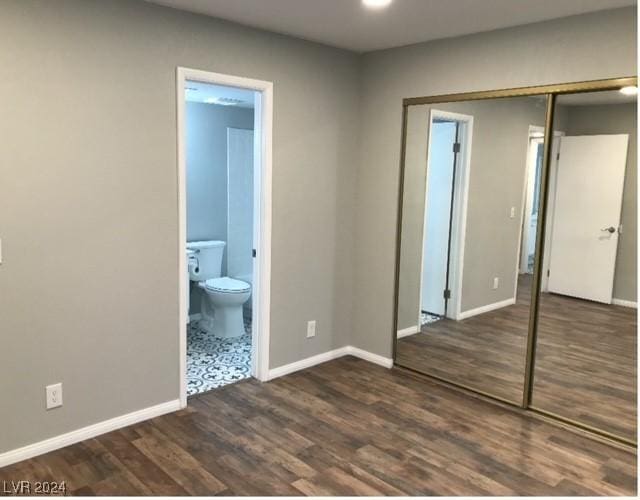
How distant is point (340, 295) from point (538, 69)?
2.07 meters

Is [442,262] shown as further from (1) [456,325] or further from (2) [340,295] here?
(2) [340,295]

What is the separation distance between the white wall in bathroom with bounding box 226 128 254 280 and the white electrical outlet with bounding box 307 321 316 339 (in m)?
A: 1.32

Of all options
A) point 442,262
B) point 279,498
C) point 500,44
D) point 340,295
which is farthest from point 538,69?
point 279,498

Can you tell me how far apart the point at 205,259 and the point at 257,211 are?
4.87 feet

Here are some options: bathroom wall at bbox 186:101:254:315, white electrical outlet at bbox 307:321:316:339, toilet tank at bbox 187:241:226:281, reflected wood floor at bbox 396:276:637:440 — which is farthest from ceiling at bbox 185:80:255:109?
reflected wood floor at bbox 396:276:637:440

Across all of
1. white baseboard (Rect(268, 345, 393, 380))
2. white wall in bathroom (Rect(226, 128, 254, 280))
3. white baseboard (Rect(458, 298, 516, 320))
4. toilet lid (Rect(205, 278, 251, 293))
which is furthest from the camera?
white wall in bathroom (Rect(226, 128, 254, 280))

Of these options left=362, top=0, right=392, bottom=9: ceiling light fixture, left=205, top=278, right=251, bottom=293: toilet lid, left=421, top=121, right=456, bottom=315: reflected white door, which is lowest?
left=205, top=278, right=251, bottom=293: toilet lid

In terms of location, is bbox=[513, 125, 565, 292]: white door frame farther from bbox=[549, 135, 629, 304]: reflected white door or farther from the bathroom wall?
the bathroom wall

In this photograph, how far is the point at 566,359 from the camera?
3.39 meters

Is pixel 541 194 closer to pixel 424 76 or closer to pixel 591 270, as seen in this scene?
pixel 591 270

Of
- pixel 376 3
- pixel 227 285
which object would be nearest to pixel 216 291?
pixel 227 285

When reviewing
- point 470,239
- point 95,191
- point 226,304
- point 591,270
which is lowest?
point 226,304

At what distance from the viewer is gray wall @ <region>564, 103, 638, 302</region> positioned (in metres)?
2.87

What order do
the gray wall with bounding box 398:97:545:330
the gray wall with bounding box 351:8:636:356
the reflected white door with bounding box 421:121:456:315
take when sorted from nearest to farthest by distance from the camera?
the gray wall with bounding box 351:8:636:356
the gray wall with bounding box 398:97:545:330
the reflected white door with bounding box 421:121:456:315
